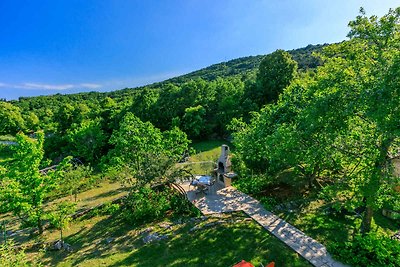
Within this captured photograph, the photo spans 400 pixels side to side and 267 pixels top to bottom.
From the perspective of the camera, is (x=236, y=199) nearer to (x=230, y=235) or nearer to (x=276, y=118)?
(x=230, y=235)

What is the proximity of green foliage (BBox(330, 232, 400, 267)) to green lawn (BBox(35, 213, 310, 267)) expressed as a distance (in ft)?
5.29

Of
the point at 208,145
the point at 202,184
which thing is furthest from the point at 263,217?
the point at 208,145

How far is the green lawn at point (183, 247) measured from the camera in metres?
10.6

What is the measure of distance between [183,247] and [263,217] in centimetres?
454

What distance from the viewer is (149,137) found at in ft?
59.1

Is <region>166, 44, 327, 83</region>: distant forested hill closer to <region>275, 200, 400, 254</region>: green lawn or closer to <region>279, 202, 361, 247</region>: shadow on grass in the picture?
<region>275, 200, 400, 254</region>: green lawn

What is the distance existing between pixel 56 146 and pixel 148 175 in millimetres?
27649

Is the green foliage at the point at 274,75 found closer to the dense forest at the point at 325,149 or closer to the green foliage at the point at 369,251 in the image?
the dense forest at the point at 325,149

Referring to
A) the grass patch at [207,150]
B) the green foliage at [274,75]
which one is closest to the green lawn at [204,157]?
the grass patch at [207,150]

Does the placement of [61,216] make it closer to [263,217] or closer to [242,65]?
[263,217]

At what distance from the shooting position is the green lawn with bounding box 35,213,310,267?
1065 cm

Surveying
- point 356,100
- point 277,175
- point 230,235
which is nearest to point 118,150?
point 230,235

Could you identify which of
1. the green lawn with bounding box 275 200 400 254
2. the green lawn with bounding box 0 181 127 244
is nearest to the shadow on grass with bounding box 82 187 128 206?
the green lawn with bounding box 0 181 127 244

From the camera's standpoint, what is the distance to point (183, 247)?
38.4 feet
